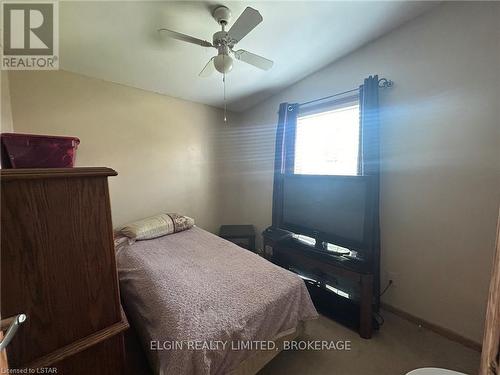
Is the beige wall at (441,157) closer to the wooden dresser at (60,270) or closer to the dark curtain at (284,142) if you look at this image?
the dark curtain at (284,142)

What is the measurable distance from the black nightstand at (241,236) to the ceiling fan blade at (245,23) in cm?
244

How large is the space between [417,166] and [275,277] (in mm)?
1637

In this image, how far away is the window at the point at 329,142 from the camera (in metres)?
2.36

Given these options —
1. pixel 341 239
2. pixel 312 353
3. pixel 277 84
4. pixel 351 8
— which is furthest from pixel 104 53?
pixel 312 353

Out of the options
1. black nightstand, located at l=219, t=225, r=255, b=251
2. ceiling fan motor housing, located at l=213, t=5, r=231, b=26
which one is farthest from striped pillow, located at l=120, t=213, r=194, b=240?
ceiling fan motor housing, located at l=213, t=5, r=231, b=26

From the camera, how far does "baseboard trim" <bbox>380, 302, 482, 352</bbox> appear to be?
1.65 meters

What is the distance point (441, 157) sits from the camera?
1.80 m

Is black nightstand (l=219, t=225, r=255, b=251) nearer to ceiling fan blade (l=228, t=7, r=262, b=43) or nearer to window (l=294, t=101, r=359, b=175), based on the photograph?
window (l=294, t=101, r=359, b=175)

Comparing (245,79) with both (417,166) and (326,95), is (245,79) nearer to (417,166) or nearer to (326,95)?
(326,95)

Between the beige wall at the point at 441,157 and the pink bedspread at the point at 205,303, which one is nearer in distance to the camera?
the pink bedspread at the point at 205,303

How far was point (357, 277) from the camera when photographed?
70.1 inches

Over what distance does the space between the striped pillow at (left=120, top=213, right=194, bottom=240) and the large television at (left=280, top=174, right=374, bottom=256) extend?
1.28 m

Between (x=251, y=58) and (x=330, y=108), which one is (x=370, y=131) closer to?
(x=330, y=108)

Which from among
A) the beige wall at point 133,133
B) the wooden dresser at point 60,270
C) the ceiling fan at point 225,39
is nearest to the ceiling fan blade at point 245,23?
the ceiling fan at point 225,39
